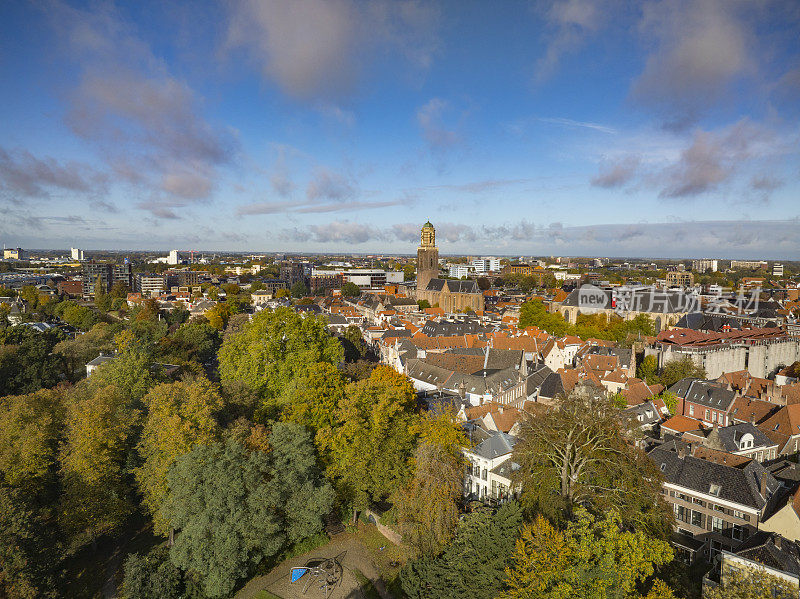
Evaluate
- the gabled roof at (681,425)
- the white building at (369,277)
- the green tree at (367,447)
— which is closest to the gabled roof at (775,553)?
the green tree at (367,447)

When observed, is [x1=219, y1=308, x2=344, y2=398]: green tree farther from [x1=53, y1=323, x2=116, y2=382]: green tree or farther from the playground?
[x1=53, y1=323, x2=116, y2=382]: green tree

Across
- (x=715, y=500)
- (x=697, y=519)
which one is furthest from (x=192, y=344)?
(x=715, y=500)

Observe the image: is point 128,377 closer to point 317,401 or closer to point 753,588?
point 317,401

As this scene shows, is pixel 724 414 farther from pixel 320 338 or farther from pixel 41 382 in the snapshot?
pixel 41 382

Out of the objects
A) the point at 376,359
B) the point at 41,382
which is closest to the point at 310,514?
the point at 41,382

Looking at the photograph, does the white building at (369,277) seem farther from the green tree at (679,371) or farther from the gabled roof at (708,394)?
the gabled roof at (708,394)

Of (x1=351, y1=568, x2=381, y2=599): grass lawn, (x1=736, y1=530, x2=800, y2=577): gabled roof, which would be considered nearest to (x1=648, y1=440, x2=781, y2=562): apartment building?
(x1=736, y1=530, x2=800, y2=577): gabled roof
